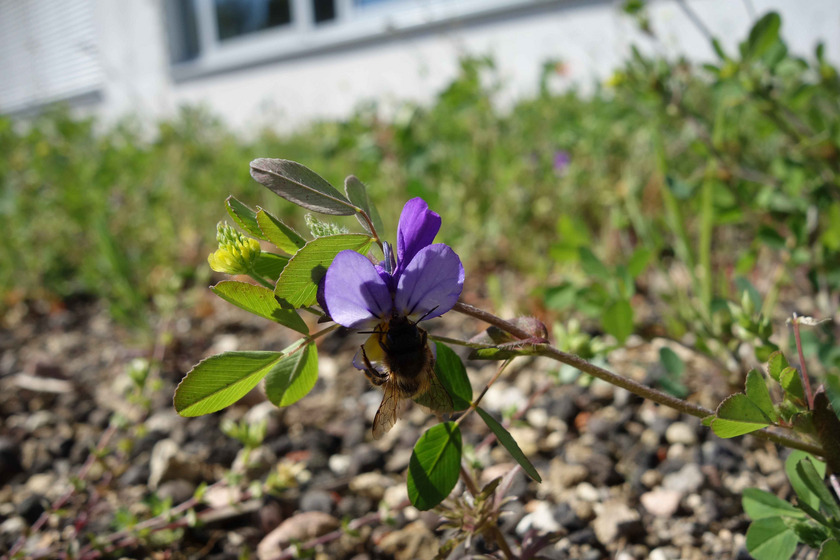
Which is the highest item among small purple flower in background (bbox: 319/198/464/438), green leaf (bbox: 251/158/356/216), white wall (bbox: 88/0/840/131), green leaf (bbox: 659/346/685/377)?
white wall (bbox: 88/0/840/131)

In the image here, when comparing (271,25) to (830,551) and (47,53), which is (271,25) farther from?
(830,551)

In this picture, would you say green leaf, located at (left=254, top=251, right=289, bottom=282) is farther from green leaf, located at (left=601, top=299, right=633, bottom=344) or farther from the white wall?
the white wall

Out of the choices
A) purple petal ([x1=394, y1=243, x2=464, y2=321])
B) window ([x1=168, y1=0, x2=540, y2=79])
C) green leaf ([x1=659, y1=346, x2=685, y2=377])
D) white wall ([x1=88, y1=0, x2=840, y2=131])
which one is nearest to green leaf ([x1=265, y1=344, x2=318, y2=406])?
purple petal ([x1=394, y1=243, x2=464, y2=321])

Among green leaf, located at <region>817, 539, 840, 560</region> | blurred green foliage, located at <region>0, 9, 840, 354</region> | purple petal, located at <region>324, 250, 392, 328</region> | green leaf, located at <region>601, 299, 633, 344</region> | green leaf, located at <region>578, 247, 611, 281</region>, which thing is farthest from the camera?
blurred green foliage, located at <region>0, 9, 840, 354</region>

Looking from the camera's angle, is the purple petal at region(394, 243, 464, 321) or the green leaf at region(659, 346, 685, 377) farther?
the green leaf at region(659, 346, 685, 377)

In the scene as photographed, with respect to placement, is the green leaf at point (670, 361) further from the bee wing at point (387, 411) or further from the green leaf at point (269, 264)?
the green leaf at point (269, 264)

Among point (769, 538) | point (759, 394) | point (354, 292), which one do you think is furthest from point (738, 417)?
point (354, 292)

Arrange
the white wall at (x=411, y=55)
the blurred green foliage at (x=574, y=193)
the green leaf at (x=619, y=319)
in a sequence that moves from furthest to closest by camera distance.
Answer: the white wall at (x=411, y=55) < the blurred green foliage at (x=574, y=193) < the green leaf at (x=619, y=319)

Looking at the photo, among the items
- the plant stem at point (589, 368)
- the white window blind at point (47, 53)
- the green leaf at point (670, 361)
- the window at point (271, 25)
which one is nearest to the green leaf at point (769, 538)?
the plant stem at point (589, 368)
